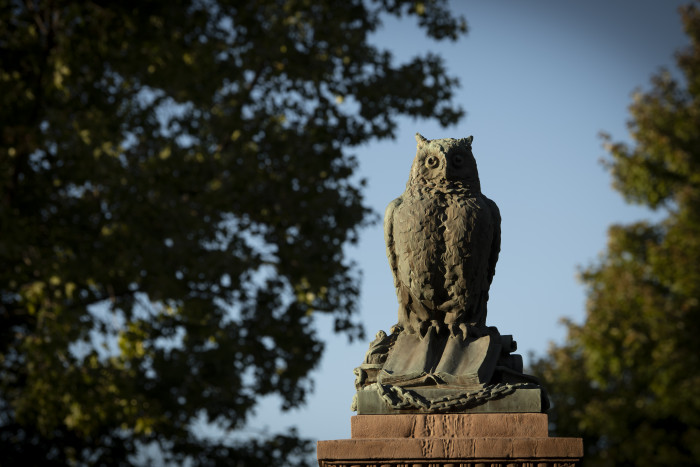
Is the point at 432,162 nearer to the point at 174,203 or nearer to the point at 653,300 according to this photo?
the point at 174,203

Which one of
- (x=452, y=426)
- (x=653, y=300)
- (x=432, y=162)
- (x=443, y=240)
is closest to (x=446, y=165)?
(x=432, y=162)

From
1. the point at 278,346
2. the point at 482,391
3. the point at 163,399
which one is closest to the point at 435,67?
the point at 278,346

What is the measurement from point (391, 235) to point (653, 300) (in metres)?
15.9

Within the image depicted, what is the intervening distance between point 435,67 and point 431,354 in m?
9.89

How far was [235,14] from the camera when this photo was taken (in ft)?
51.5

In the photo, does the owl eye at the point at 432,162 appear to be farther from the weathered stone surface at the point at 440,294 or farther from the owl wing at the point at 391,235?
the owl wing at the point at 391,235

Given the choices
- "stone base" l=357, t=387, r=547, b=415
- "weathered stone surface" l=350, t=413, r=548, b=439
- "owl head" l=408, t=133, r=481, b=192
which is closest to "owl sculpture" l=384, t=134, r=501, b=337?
"owl head" l=408, t=133, r=481, b=192

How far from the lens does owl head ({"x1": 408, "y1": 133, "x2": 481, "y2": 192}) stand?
6512 mm

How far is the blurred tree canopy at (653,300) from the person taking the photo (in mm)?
21250

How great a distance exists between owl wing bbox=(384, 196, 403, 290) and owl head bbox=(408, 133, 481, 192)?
196 mm

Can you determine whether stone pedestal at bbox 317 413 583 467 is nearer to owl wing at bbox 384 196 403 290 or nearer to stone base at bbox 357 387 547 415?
stone base at bbox 357 387 547 415

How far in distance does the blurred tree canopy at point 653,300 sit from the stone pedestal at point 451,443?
1573 cm

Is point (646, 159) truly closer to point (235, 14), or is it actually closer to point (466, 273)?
point (235, 14)

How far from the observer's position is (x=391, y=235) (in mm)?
6578
